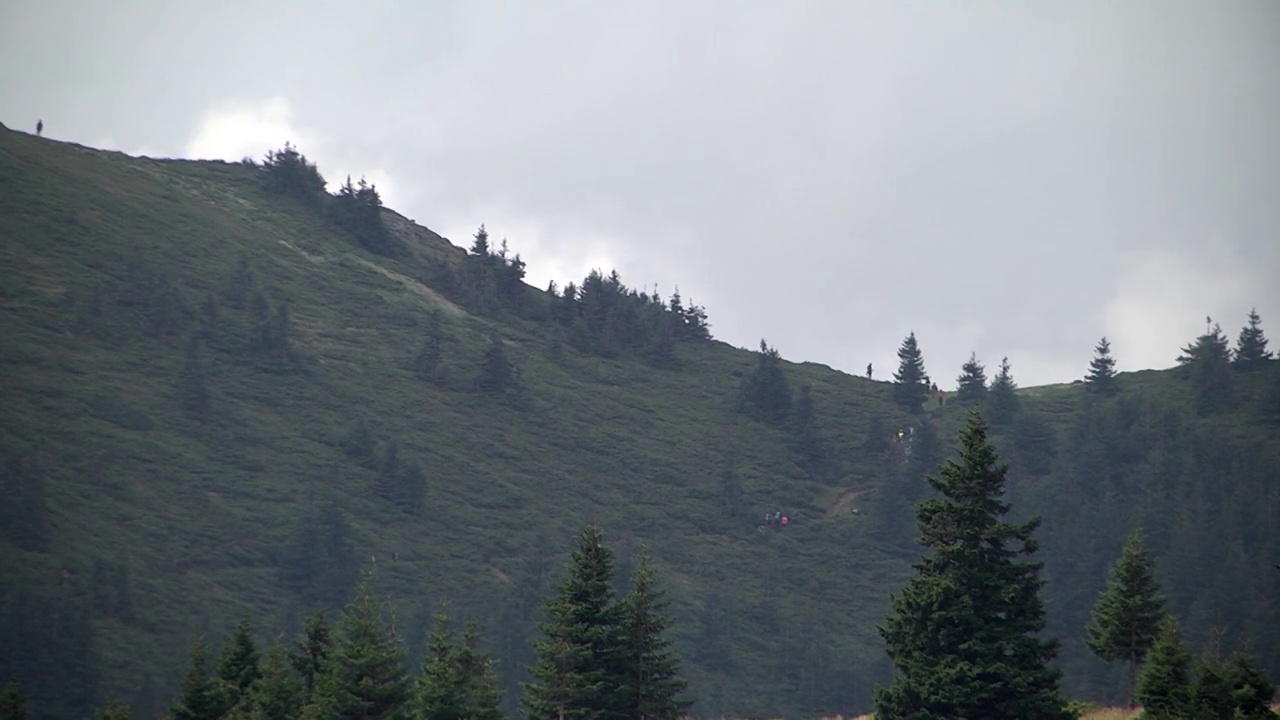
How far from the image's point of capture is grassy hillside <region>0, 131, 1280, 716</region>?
99.6 metres

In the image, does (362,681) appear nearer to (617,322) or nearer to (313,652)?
(313,652)

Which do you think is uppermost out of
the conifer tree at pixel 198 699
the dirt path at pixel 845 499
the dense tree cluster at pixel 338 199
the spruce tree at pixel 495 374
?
the dense tree cluster at pixel 338 199

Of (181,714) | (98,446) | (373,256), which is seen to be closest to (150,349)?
(98,446)

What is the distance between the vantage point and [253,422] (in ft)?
415

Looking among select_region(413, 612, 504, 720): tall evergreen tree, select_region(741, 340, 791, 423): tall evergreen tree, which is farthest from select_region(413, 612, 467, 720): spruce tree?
select_region(741, 340, 791, 423): tall evergreen tree

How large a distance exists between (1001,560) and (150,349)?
118009 millimetres

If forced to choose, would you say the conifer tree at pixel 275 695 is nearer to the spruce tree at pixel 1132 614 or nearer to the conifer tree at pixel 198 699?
the conifer tree at pixel 198 699

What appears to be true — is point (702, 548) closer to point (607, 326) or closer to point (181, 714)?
point (607, 326)

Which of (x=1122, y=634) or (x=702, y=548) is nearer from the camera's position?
(x=1122, y=634)

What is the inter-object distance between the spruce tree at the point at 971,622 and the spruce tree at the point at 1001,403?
130990 millimetres

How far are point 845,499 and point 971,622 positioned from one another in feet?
399

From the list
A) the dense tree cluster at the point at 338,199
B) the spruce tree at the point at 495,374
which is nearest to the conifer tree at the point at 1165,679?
the spruce tree at the point at 495,374

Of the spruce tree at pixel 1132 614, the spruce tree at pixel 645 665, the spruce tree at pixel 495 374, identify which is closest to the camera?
the spruce tree at pixel 645 665

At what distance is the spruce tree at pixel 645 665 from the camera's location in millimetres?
28016
